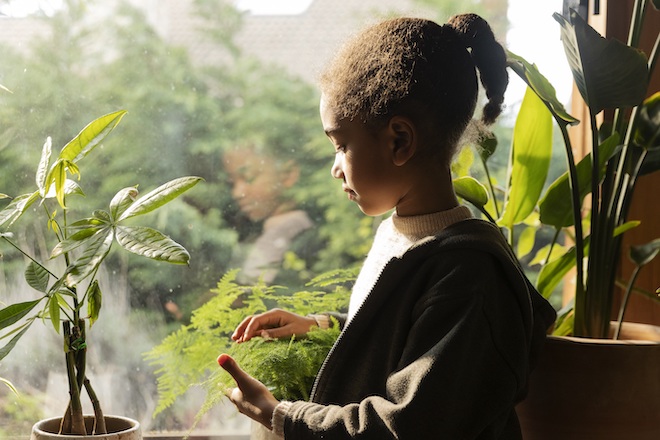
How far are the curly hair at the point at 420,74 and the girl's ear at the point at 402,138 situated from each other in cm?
1

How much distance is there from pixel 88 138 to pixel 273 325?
0.37 m

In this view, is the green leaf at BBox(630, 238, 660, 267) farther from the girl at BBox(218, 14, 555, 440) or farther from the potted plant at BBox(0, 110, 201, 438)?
the potted plant at BBox(0, 110, 201, 438)

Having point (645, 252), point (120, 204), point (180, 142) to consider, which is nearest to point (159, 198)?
point (120, 204)

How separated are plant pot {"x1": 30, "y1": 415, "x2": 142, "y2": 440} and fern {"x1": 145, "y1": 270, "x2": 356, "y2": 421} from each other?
6 cm

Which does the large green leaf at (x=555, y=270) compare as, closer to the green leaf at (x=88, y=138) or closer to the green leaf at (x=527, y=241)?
the green leaf at (x=527, y=241)

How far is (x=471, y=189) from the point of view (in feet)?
4.07

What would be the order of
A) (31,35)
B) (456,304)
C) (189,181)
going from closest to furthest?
(456,304)
(189,181)
(31,35)

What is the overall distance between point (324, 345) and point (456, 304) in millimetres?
279

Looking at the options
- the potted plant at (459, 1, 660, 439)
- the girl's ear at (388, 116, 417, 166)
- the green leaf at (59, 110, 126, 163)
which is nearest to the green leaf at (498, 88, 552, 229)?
the potted plant at (459, 1, 660, 439)

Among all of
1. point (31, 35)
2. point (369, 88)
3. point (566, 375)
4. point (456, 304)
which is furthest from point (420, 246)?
point (31, 35)

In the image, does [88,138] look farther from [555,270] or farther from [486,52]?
[555,270]

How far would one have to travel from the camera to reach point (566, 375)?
1.10 m

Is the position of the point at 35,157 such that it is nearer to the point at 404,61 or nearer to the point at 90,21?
the point at 90,21

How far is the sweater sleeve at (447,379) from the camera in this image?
0.86 meters
